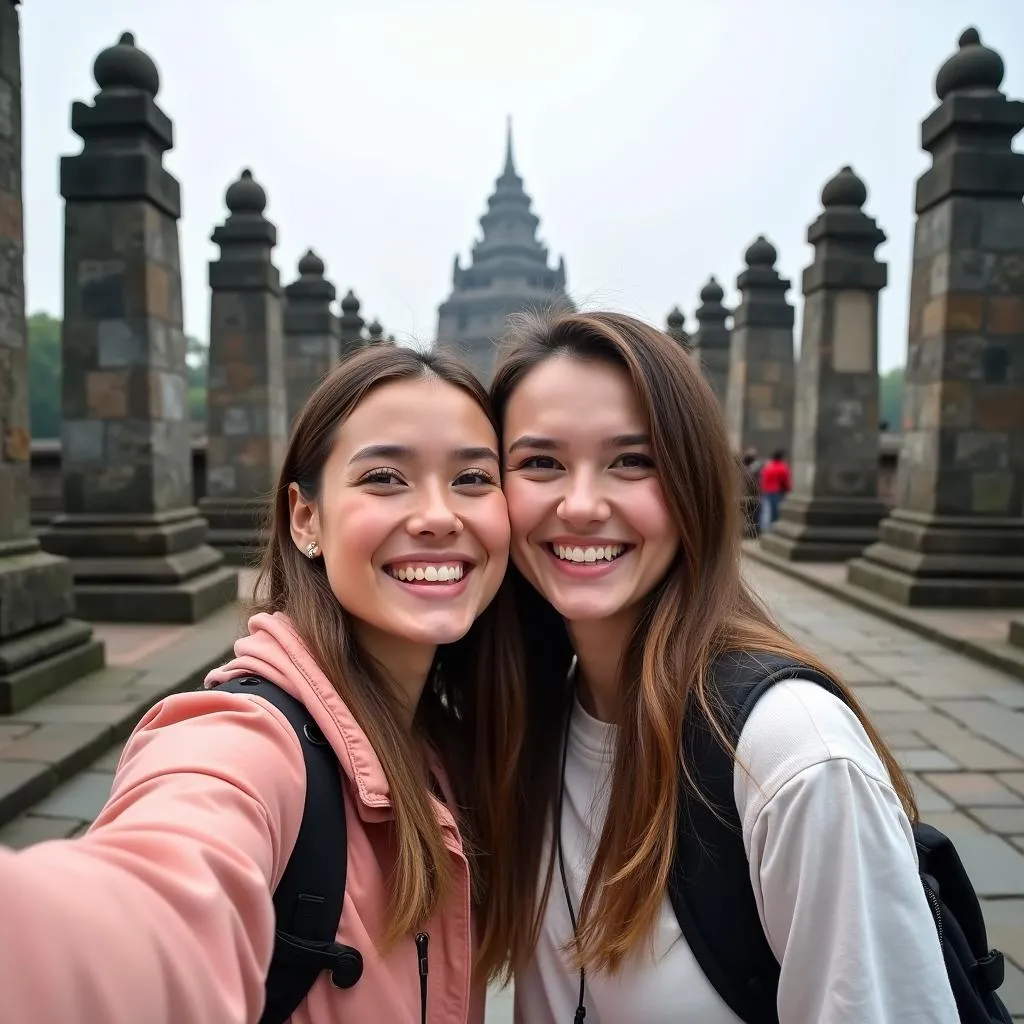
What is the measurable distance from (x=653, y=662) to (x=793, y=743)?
12.2 inches

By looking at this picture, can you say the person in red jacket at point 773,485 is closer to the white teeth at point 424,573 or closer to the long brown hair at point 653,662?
the long brown hair at point 653,662

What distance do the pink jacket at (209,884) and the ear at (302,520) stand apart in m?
0.19

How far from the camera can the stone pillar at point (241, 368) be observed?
10562 millimetres

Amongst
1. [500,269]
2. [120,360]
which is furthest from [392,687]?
[500,269]

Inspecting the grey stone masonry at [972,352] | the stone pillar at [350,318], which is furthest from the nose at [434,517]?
the stone pillar at [350,318]

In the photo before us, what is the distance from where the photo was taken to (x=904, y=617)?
7000 mm

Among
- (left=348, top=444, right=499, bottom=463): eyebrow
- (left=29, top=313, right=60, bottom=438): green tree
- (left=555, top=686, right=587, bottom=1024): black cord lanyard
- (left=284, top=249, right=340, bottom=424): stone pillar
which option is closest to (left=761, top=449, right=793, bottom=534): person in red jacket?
(left=284, top=249, right=340, bottom=424): stone pillar

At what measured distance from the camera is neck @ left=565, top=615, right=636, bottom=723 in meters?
1.54

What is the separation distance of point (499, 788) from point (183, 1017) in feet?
2.90

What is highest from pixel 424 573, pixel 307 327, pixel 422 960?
pixel 307 327

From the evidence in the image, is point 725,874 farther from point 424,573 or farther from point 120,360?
point 120,360

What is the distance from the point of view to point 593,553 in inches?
56.5

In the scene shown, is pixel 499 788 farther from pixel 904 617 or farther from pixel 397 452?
pixel 904 617

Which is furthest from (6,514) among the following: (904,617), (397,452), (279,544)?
(904,617)
